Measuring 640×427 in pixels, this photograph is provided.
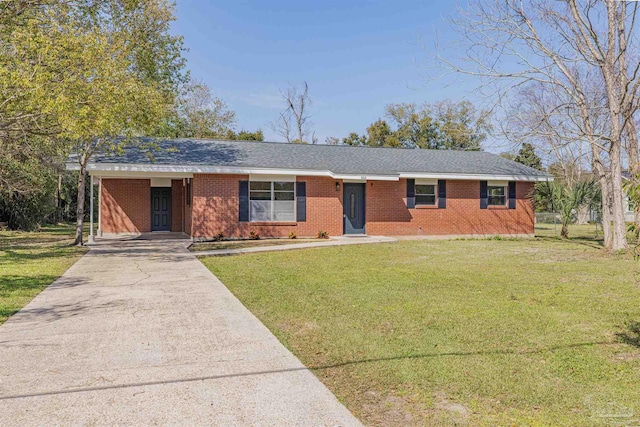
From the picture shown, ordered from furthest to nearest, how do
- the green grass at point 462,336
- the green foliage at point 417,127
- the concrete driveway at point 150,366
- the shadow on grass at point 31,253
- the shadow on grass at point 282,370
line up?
the green foliage at point 417,127
the shadow on grass at point 31,253
the shadow on grass at point 282,370
the green grass at point 462,336
the concrete driveway at point 150,366

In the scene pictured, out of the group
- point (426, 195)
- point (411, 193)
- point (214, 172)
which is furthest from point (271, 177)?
point (426, 195)

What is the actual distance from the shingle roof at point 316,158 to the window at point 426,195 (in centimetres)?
80

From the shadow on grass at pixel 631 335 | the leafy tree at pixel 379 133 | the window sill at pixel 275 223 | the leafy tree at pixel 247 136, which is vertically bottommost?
the shadow on grass at pixel 631 335

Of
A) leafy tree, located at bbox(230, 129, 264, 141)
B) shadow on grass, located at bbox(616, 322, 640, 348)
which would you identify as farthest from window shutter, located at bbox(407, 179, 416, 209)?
leafy tree, located at bbox(230, 129, 264, 141)

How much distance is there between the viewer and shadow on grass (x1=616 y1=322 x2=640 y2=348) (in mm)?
4613

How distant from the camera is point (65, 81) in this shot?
9500 millimetres

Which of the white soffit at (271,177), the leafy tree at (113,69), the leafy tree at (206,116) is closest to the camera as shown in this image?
the leafy tree at (113,69)

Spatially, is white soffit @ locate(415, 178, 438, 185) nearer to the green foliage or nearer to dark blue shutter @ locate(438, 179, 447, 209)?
dark blue shutter @ locate(438, 179, 447, 209)

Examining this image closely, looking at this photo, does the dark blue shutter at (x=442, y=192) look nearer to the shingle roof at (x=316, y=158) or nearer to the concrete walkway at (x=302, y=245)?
the shingle roof at (x=316, y=158)

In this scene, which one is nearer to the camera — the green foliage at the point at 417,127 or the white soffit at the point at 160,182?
the white soffit at the point at 160,182

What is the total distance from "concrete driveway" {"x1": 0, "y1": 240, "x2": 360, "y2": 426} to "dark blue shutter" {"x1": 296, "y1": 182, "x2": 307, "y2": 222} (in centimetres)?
1030

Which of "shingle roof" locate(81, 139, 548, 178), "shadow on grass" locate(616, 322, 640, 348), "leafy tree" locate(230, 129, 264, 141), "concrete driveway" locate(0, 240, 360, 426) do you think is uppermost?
"leafy tree" locate(230, 129, 264, 141)

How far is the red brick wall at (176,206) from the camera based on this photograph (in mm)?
19281

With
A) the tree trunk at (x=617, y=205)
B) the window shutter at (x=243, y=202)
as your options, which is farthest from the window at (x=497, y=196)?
the window shutter at (x=243, y=202)
